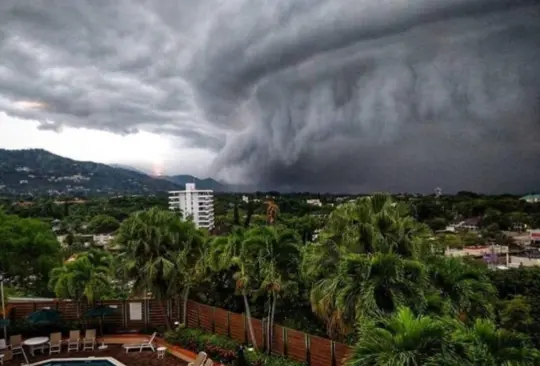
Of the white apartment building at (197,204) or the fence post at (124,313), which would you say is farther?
the white apartment building at (197,204)

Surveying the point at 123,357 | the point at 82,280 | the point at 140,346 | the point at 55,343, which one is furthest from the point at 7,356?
the point at 140,346

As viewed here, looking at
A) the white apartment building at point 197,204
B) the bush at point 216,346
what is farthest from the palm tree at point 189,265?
the white apartment building at point 197,204

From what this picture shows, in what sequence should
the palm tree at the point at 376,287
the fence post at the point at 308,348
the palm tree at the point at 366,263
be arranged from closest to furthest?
the palm tree at the point at 376,287
the palm tree at the point at 366,263
the fence post at the point at 308,348

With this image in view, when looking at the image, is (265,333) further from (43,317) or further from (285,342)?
(43,317)

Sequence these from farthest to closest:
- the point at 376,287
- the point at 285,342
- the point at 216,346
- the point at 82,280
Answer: the point at 82,280
the point at 216,346
the point at 285,342
the point at 376,287

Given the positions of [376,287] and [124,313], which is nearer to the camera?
[376,287]

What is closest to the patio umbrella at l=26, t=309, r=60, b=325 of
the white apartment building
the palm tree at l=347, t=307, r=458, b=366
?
the palm tree at l=347, t=307, r=458, b=366

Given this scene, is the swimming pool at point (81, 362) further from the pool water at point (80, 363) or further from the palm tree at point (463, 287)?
the palm tree at point (463, 287)
